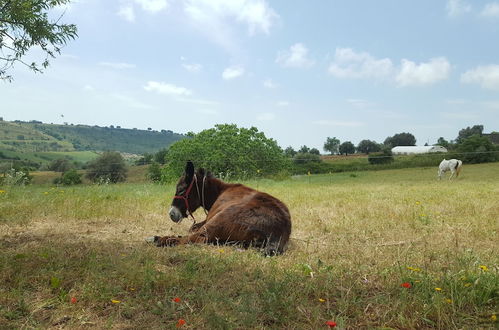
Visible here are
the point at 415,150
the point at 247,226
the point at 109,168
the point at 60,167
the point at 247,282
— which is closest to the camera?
the point at 247,282

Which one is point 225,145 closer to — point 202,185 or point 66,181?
point 66,181

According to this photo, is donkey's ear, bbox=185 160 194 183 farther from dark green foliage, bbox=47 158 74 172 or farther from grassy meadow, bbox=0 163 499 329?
dark green foliage, bbox=47 158 74 172

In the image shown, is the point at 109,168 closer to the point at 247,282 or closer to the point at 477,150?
the point at 247,282

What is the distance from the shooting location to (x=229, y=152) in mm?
32375

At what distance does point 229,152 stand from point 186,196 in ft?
86.1

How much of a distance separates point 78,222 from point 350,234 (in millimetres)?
4646

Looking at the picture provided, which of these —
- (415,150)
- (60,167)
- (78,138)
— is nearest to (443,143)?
(415,150)

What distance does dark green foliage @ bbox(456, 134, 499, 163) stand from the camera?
99.7 feet

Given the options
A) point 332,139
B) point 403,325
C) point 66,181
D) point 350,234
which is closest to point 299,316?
point 403,325

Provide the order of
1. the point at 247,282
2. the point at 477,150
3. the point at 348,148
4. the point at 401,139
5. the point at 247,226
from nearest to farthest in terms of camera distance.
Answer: the point at 247,282 → the point at 247,226 → the point at 477,150 → the point at 348,148 → the point at 401,139

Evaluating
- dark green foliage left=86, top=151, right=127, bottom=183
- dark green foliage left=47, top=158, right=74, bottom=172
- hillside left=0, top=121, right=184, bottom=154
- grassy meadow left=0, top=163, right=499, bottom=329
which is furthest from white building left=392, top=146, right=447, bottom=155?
hillside left=0, top=121, right=184, bottom=154

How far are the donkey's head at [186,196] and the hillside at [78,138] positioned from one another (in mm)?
65133

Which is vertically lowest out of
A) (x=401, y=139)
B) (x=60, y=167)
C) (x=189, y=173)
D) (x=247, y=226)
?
(x=60, y=167)

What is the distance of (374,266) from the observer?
12.6 ft
